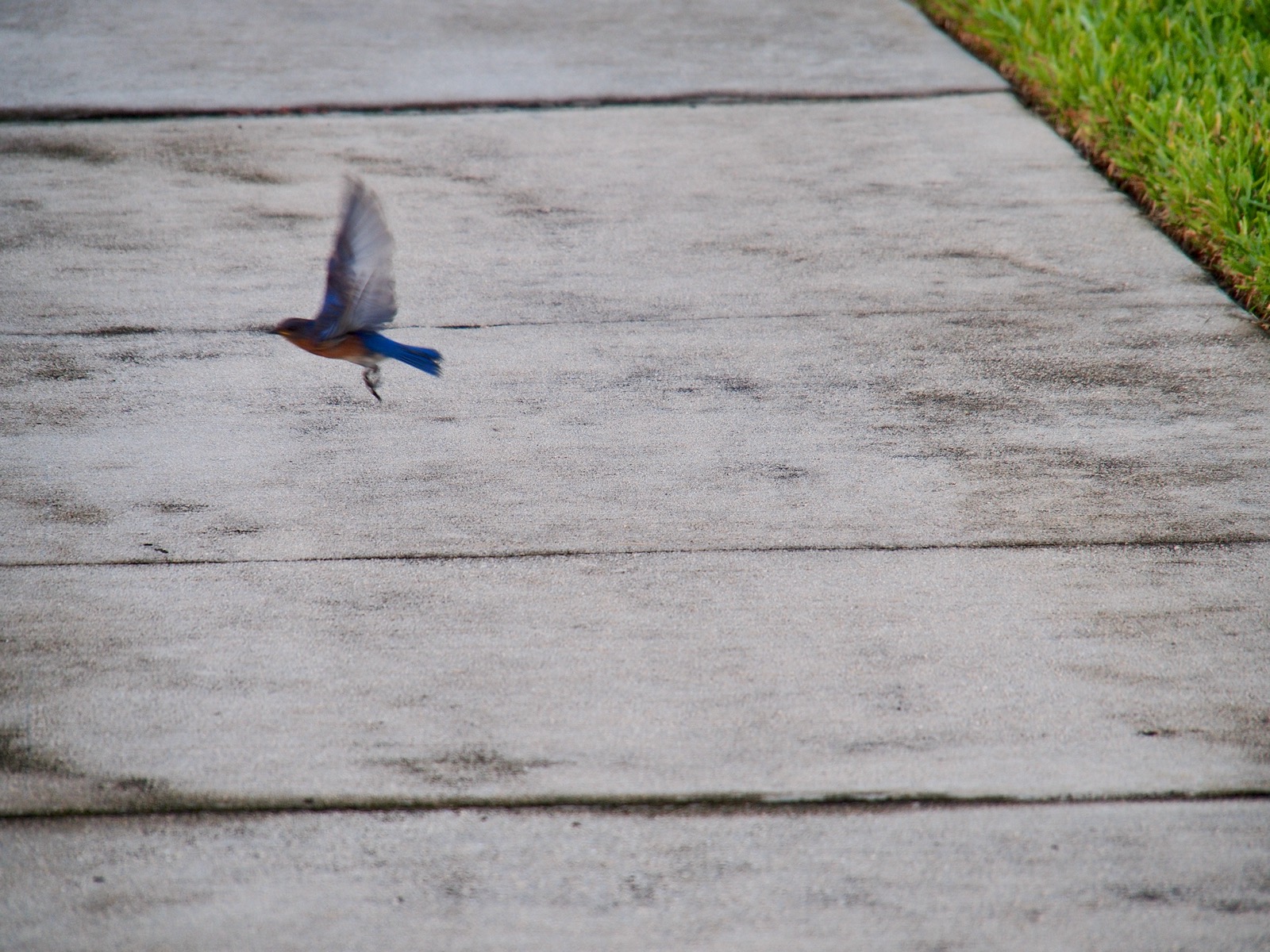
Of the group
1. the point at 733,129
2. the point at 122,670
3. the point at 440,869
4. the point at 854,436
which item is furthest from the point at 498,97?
the point at 440,869

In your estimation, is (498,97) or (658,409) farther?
(498,97)

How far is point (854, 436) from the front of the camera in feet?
13.5

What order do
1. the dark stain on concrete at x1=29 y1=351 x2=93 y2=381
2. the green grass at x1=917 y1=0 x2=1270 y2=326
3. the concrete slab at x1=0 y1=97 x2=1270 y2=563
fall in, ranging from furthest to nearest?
1. the green grass at x1=917 y1=0 x2=1270 y2=326
2. the dark stain on concrete at x1=29 y1=351 x2=93 y2=381
3. the concrete slab at x1=0 y1=97 x2=1270 y2=563

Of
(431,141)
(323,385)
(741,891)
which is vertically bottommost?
(741,891)

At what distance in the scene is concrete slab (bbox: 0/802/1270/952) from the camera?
240cm

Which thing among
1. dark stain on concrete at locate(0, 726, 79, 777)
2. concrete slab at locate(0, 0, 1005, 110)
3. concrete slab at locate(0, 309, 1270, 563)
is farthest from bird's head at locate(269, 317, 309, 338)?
concrete slab at locate(0, 0, 1005, 110)

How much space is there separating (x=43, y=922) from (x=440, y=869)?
69 centimetres

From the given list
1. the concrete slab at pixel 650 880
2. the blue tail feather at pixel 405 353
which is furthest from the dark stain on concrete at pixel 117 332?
the concrete slab at pixel 650 880

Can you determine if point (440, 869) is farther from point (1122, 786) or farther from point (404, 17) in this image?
point (404, 17)

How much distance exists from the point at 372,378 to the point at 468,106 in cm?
294

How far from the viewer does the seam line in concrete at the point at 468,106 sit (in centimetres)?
681

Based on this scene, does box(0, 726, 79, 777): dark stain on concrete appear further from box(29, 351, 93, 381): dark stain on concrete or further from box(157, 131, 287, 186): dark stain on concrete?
box(157, 131, 287, 186): dark stain on concrete

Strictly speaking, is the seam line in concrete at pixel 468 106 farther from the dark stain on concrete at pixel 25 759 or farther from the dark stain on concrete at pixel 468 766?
the dark stain on concrete at pixel 468 766

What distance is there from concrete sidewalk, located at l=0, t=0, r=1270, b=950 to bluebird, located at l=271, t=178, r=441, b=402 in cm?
42
